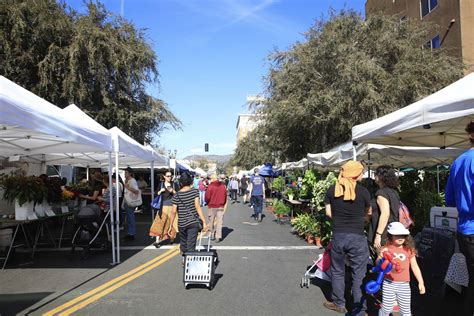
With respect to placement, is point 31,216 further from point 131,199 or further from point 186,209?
point 186,209

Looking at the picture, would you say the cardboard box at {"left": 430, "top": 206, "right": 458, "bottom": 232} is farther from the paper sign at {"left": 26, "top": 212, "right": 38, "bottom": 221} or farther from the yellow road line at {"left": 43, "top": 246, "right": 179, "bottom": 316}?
the paper sign at {"left": 26, "top": 212, "right": 38, "bottom": 221}

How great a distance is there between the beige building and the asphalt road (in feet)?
67.4

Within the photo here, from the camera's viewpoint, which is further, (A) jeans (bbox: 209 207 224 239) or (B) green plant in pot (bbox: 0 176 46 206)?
(A) jeans (bbox: 209 207 224 239)

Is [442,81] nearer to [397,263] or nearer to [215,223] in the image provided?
[215,223]

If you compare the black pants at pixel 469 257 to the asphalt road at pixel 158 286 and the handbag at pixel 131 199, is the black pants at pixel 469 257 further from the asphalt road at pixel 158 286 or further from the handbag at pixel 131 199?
the handbag at pixel 131 199

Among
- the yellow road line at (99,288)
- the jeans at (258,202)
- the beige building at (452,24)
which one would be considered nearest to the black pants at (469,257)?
the yellow road line at (99,288)

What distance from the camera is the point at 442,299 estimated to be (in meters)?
5.53

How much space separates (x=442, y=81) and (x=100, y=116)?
16.7 metres

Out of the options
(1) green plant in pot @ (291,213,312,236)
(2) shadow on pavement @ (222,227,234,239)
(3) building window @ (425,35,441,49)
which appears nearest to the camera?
(1) green plant in pot @ (291,213,312,236)

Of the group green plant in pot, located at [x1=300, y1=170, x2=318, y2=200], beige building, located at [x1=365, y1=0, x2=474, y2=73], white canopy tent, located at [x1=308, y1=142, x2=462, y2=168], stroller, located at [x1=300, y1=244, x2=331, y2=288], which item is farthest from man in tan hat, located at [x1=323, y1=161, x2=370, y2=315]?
beige building, located at [x1=365, y1=0, x2=474, y2=73]

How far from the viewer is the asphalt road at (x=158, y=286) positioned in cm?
539

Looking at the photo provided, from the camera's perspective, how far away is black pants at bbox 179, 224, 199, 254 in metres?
6.72

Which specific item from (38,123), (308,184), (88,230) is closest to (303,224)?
(308,184)

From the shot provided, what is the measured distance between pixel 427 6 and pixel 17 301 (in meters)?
34.5
